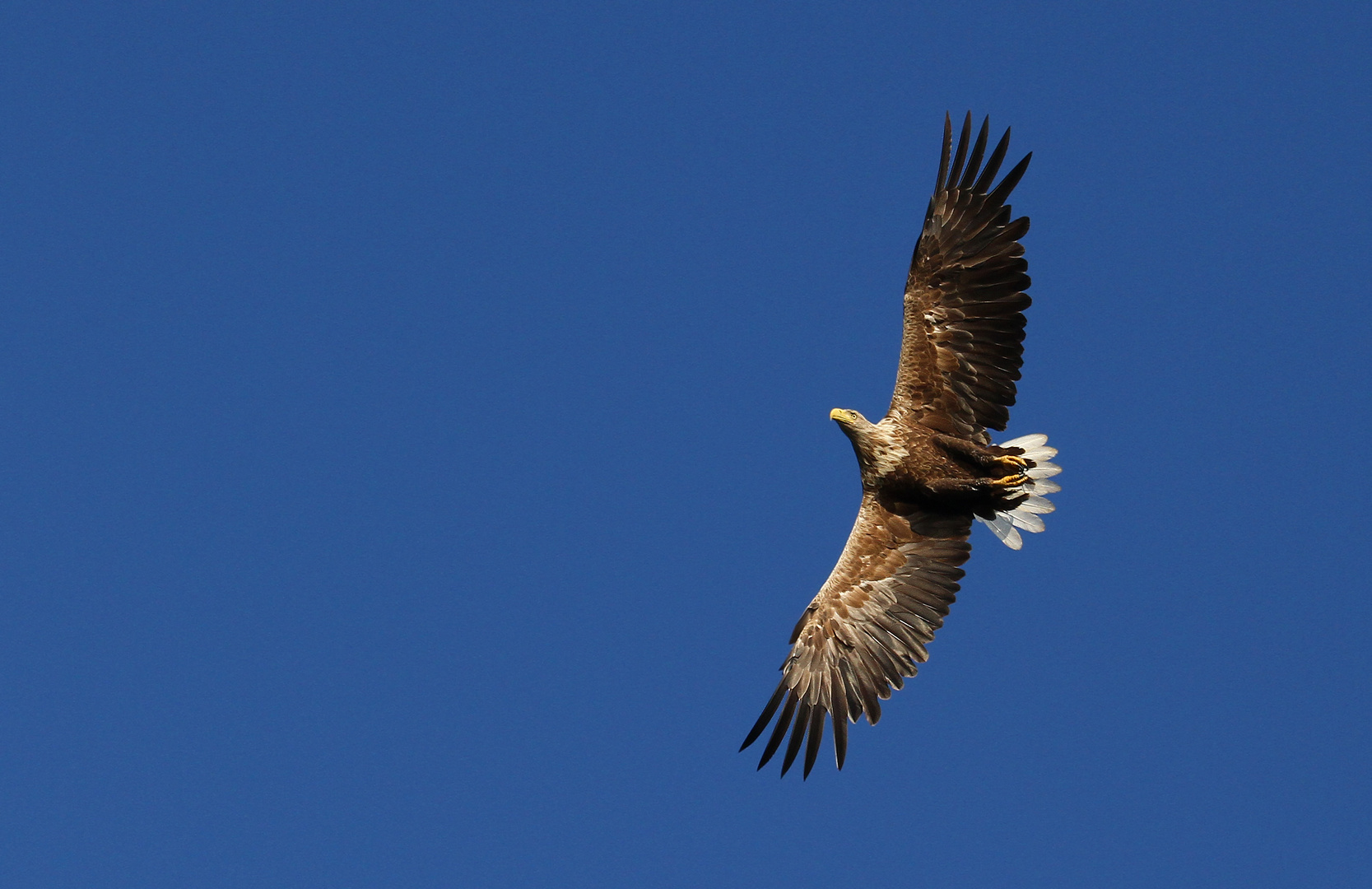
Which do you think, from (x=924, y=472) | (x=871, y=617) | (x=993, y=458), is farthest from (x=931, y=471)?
(x=871, y=617)

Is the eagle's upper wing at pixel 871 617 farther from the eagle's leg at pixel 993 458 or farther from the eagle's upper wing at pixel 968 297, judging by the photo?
the eagle's upper wing at pixel 968 297

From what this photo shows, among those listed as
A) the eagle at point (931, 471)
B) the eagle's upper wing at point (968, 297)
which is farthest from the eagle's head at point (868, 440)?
the eagle's upper wing at point (968, 297)

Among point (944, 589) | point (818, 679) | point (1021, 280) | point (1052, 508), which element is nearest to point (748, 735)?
point (818, 679)

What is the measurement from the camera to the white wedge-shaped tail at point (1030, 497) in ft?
37.9

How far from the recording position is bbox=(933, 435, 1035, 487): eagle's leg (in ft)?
36.7

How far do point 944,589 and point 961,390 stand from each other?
5.67 ft

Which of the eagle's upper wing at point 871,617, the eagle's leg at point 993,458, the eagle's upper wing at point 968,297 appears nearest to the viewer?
the eagle's upper wing at point 968,297

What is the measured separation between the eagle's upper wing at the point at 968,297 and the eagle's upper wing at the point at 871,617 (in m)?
1.06

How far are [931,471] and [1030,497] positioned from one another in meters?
1.00

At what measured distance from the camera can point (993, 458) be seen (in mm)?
11242

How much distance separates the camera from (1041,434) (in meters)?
11.6

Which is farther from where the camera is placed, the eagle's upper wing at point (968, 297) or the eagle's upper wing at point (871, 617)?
the eagle's upper wing at point (871, 617)

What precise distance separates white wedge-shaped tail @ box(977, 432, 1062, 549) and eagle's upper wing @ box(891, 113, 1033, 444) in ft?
1.77

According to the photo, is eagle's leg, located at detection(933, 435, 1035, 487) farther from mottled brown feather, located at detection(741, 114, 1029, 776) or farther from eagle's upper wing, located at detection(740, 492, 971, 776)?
eagle's upper wing, located at detection(740, 492, 971, 776)
